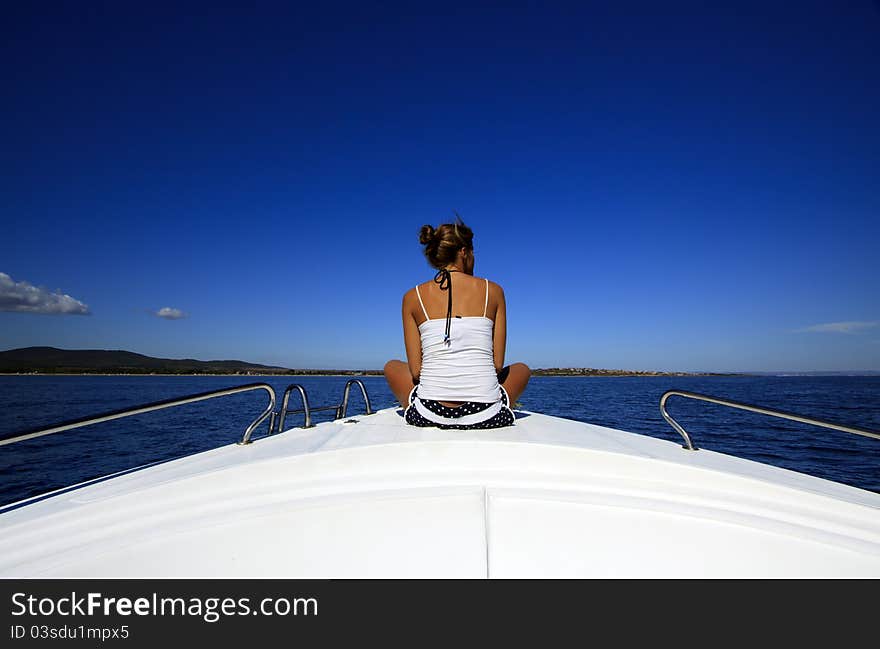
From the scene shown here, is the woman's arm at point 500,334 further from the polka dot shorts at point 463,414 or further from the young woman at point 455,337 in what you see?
the polka dot shorts at point 463,414

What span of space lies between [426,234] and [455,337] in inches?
26.9

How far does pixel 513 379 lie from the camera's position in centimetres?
267

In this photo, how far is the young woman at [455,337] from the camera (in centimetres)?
228

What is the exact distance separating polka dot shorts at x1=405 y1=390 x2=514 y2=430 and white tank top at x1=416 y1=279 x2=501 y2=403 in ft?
0.11

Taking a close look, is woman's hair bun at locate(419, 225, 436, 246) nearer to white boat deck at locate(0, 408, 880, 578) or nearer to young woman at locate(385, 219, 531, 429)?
young woman at locate(385, 219, 531, 429)

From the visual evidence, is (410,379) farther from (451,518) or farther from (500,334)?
(451,518)

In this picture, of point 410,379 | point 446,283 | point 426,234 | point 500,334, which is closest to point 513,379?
point 500,334

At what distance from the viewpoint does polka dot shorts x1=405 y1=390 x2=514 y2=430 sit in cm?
225

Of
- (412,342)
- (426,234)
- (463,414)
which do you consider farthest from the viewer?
(412,342)

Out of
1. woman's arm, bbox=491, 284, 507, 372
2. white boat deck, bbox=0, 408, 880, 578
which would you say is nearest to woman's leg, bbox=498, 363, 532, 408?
woman's arm, bbox=491, 284, 507, 372

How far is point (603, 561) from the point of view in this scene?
1102 mm

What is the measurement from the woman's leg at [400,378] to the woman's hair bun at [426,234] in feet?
2.68

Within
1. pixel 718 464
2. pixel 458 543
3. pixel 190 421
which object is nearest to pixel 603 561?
pixel 458 543
